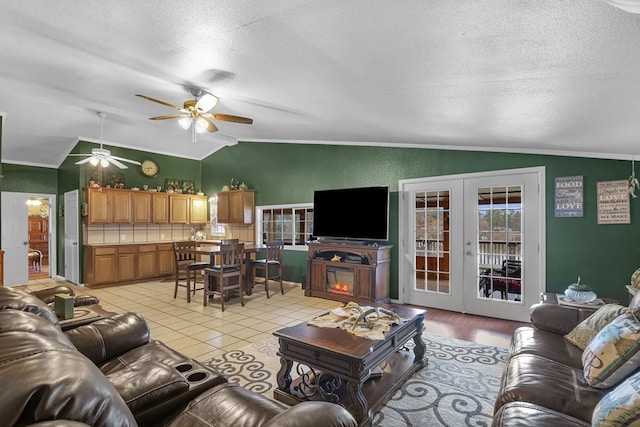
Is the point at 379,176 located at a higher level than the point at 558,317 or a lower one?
higher

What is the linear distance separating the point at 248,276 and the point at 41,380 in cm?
542

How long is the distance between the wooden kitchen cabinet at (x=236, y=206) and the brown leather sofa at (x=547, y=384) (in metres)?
5.69

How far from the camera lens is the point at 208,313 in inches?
188

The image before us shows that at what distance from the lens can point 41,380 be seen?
750 mm

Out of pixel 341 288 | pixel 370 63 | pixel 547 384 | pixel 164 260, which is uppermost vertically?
pixel 370 63

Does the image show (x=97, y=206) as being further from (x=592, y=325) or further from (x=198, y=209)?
(x=592, y=325)

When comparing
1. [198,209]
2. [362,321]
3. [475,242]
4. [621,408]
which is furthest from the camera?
[198,209]

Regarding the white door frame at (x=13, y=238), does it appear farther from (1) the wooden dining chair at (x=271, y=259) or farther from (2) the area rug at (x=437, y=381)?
(2) the area rug at (x=437, y=381)

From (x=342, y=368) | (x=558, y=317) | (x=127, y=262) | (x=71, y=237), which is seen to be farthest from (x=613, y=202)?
(x=71, y=237)

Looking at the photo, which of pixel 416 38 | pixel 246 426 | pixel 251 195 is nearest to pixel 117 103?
pixel 251 195

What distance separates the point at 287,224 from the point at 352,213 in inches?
75.6

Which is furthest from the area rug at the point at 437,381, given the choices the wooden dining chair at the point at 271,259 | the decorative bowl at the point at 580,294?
the wooden dining chair at the point at 271,259

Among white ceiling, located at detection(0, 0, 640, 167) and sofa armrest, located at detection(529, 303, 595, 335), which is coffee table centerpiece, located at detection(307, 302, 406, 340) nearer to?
sofa armrest, located at detection(529, 303, 595, 335)

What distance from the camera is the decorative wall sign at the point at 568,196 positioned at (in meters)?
3.89
